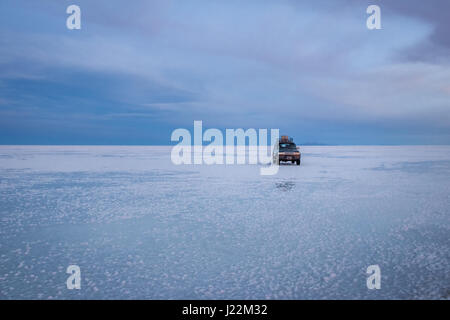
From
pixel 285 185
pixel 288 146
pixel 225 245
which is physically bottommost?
pixel 225 245

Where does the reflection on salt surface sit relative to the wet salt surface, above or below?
above

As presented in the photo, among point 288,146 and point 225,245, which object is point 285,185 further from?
point 288,146

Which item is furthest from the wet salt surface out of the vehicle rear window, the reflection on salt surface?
the vehicle rear window

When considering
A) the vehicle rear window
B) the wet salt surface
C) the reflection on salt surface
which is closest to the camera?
the wet salt surface

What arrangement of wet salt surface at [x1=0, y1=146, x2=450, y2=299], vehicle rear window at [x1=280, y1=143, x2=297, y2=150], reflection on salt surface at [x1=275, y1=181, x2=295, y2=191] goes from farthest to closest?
vehicle rear window at [x1=280, y1=143, x2=297, y2=150], reflection on salt surface at [x1=275, y1=181, x2=295, y2=191], wet salt surface at [x1=0, y1=146, x2=450, y2=299]

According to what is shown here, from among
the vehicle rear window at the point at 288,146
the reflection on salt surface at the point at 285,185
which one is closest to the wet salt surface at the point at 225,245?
the reflection on salt surface at the point at 285,185

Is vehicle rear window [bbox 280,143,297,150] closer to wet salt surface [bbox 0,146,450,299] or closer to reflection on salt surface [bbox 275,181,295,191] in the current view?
reflection on salt surface [bbox 275,181,295,191]

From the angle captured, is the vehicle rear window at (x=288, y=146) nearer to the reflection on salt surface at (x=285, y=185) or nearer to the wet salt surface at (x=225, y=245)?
the reflection on salt surface at (x=285, y=185)

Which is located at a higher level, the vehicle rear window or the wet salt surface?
the vehicle rear window

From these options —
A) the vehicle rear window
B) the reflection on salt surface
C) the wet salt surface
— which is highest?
the vehicle rear window

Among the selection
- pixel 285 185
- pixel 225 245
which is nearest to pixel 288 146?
pixel 285 185

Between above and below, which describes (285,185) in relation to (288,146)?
below

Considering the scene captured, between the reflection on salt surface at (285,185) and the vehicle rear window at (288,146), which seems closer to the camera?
the reflection on salt surface at (285,185)

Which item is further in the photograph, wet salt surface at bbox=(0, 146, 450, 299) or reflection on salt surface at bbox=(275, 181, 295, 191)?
reflection on salt surface at bbox=(275, 181, 295, 191)
